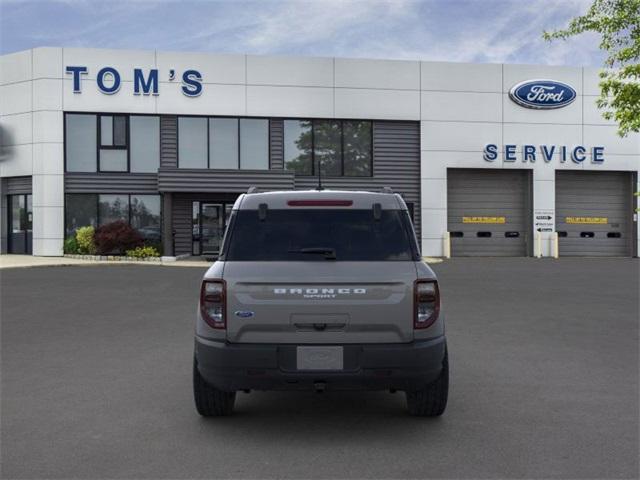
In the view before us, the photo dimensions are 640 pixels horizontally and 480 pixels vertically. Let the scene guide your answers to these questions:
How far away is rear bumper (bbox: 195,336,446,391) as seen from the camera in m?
4.33

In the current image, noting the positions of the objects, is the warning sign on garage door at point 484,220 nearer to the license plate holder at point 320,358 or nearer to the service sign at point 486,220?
the service sign at point 486,220

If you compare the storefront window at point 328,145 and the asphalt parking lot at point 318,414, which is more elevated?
the storefront window at point 328,145

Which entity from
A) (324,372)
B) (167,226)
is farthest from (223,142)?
(324,372)

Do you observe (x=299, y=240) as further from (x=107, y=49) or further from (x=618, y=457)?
(x=107, y=49)

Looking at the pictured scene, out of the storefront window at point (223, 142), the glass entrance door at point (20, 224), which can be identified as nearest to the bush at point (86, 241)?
the glass entrance door at point (20, 224)

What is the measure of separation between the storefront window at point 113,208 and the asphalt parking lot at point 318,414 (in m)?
17.2

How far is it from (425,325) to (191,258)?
882 inches

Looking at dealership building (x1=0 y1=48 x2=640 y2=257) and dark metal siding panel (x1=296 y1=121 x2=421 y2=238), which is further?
dark metal siding panel (x1=296 y1=121 x2=421 y2=238)

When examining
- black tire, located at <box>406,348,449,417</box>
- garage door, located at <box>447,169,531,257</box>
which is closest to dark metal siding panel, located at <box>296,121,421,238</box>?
garage door, located at <box>447,169,531,257</box>

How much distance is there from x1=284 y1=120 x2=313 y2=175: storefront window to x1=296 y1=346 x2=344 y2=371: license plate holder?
23629 mm

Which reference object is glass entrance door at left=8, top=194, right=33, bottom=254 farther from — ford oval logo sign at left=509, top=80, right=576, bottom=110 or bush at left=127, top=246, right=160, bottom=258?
ford oval logo sign at left=509, top=80, right=576, bottom=110

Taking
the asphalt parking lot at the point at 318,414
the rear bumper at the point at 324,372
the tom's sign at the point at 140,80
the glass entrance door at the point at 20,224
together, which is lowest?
the asphalt parking lot at the point at 318,414

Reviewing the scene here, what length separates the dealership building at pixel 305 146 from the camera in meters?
26.3

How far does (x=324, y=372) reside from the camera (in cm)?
434
